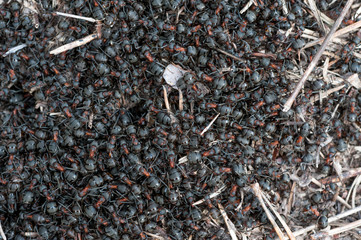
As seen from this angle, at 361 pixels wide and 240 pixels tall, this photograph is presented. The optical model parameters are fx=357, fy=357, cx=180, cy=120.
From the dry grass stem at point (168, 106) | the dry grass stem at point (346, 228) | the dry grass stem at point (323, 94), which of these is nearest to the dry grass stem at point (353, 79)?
the dry grass stem at point (323, 94)

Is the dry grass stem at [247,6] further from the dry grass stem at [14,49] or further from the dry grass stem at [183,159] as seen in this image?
the dry grass stem at [14,49]

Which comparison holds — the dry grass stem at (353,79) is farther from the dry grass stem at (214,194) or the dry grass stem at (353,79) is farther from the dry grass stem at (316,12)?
the dry grass stem at (214,194)

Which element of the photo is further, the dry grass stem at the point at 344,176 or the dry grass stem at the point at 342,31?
the dry grass stem at the point at 344,176

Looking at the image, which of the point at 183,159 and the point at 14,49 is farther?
the point at 14,49

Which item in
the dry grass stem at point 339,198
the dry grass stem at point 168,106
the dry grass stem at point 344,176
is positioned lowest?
the dry grass stem at point 339,198

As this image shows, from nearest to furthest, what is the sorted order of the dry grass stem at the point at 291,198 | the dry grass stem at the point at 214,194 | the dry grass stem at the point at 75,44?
the dry grass stem at the point at 214,194
the dry grass stem at the point at 75,44
the dry grass stem at the point at 291,198

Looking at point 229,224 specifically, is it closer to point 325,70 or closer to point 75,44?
point 325,70

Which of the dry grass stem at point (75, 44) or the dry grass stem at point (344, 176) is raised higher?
the dry grass stem at point (75, 44)

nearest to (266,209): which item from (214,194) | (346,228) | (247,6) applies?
(214,194)

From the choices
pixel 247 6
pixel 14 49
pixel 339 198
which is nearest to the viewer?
pixel 247 6

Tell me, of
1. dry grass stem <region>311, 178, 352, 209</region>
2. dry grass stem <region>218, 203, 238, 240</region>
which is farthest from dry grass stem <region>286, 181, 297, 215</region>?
dry grass stem <region>218, 203, 238, 240</region>

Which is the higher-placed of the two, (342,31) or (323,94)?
(342,31)

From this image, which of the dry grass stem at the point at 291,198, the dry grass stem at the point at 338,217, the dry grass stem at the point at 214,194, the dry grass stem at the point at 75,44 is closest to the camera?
the dry grass stem at the point at 214,194
